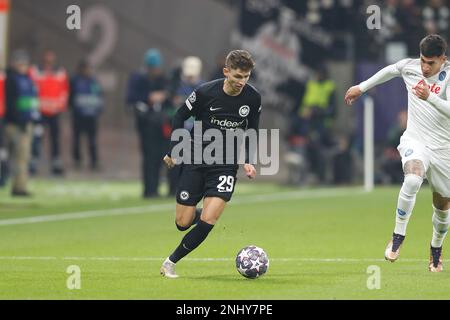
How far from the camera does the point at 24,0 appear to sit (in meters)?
33.5

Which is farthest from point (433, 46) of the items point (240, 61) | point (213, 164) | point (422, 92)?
point (213, 164)

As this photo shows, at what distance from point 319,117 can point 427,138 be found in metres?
14.2

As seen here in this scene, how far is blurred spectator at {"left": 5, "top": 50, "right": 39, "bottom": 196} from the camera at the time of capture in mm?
22734

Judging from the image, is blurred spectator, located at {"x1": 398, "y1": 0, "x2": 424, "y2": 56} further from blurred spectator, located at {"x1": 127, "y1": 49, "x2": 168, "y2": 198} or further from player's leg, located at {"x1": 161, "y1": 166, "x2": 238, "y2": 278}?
player's leg, located at {"x1": 161, "y1": 166, "x2": 238, "y2": 278}

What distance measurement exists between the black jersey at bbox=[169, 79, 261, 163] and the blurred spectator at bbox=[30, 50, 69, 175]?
600 inches

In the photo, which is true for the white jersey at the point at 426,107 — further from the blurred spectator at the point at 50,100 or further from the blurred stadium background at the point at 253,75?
the blurred spectator at the point at 50,100

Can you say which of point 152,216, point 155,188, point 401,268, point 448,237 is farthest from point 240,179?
point 401,268

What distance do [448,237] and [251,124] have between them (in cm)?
452

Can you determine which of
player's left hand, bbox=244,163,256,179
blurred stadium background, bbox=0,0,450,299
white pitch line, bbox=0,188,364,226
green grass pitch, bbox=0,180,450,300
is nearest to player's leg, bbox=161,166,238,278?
player's left hand, bbox=244,163,256,179

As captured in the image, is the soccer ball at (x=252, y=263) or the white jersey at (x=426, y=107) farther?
the white jersey at (x=426, y=107)

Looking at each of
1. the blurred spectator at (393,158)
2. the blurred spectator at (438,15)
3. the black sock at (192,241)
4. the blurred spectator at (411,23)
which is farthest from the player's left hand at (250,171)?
the blurred spectator at (438,15)

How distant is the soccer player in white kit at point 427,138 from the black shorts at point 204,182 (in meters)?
1.37

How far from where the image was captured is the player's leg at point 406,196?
12.2 m

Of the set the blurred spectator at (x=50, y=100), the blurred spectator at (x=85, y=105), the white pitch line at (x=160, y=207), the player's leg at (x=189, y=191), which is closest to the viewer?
the player's leg at (x=189, y=191)
